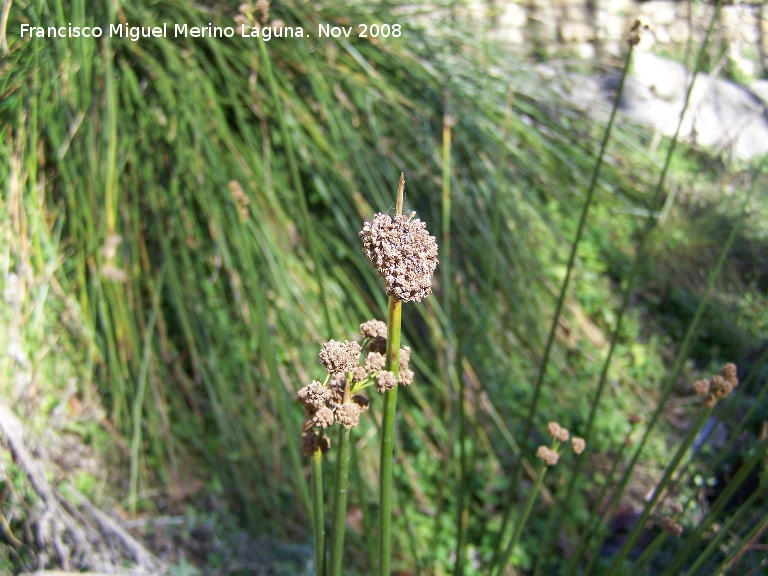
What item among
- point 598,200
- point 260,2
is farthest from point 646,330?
point 260,2

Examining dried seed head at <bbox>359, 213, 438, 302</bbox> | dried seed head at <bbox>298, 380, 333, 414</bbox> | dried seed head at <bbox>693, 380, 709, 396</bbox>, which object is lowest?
dried seed head at <bbox>693, 380, 709, 396</bbox>

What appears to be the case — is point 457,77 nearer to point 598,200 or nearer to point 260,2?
point 598,200

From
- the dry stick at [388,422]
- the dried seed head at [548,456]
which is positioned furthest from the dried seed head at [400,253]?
the dried seed head at [548,456]

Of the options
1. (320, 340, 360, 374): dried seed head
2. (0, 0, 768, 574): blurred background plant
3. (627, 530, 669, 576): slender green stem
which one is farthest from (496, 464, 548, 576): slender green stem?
(0, 0, 768, 574): blurred background plant

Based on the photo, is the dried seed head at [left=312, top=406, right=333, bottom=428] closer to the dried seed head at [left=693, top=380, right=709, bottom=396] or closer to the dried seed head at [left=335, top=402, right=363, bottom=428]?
the dried seed head at [left=335, top=402, right=363, bottom=428]

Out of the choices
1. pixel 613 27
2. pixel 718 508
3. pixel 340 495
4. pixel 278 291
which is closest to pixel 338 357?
pixel 340 495

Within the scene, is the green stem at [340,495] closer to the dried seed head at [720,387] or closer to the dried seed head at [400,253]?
the dried seed head at [400,253]

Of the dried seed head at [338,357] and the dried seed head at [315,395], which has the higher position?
the dried seed head at [338,357]
